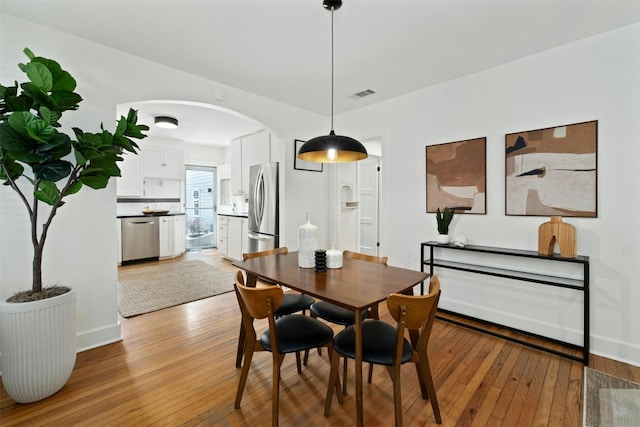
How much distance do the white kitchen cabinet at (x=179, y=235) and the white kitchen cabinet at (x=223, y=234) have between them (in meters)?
0.88

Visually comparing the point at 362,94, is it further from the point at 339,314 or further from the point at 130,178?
the point at 130,178

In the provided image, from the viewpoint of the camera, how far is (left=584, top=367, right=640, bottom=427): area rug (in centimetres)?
160

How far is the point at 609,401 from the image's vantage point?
5.77 feet

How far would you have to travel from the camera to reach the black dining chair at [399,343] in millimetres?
1356

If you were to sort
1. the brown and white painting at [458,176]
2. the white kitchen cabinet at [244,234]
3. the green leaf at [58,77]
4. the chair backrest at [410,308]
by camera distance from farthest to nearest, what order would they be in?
the white kitchen cabinet at [244,234], the brown and white painting at [458,176], the green leaf at [58,77], the chair backrest at [410,308]

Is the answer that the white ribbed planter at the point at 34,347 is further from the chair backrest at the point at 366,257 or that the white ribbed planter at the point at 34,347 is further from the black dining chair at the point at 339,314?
the chair backrest at the point at 366,257

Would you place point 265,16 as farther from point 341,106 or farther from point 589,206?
point 589,206

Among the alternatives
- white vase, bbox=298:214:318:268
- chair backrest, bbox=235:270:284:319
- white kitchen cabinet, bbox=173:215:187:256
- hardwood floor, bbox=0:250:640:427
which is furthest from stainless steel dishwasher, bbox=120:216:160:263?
chair backrest, bbox=235:270:284:319

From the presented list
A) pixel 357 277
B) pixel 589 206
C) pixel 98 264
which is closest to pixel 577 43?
pixel 589 206

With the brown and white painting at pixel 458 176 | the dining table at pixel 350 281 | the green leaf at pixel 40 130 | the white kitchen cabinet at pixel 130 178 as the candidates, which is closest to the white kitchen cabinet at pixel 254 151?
the white kitchen cabinet at pixel 130 178

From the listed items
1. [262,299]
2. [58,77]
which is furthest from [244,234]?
[262,299]

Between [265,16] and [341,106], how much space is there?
80.0 inches

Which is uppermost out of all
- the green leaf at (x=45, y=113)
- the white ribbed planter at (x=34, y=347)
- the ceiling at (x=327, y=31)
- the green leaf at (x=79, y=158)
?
the ceiling at (x=327, y=31)

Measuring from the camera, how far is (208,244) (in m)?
7.37
